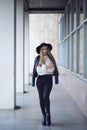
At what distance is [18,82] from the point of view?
13.6m

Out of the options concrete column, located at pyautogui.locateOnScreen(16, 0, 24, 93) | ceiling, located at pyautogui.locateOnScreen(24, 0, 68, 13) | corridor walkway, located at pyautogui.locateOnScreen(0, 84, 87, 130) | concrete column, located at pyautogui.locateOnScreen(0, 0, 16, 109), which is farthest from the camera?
ceiling, located at pyautogui.locateOnScreen(24, 0, 68, 13)

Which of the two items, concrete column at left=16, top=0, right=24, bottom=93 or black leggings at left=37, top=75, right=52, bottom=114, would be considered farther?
concrete column at left=16, top=0, right=24, bottom=93

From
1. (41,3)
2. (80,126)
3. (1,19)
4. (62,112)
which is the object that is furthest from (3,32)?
(41,3)

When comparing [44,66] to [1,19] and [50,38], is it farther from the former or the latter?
[50,38]

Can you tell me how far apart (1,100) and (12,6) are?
2632mm

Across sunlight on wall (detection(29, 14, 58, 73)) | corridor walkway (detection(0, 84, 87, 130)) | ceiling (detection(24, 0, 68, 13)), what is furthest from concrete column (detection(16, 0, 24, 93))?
sunlight on wall (detection(29, 14, 58, 73))

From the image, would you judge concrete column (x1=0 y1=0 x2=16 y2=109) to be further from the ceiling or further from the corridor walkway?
the ceiling

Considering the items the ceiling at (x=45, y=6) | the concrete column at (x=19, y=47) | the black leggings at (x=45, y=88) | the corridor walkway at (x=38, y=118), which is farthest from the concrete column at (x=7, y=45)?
the ceiling at (x=45, y=6)

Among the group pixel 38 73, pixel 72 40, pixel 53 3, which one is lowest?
pixel 38 73

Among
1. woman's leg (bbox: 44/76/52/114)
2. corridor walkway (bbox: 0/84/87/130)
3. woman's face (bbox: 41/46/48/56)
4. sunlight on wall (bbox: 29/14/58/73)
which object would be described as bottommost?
corridor walkway (bbox: 0/84/87/130)

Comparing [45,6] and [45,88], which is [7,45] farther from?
[45,6]

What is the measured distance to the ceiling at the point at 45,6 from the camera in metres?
16.6

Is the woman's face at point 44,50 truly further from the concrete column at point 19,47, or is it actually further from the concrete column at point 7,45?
the concrete column at point 19,47

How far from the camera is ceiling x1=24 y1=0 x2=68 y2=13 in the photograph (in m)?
16.6
